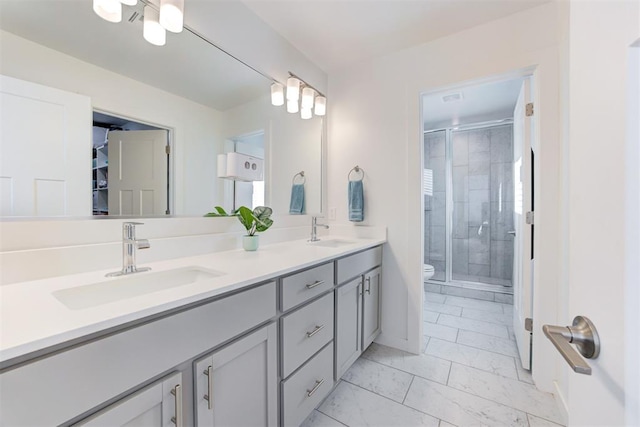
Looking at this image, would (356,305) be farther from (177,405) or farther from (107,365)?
(107,365)

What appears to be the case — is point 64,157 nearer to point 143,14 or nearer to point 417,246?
point 143,14

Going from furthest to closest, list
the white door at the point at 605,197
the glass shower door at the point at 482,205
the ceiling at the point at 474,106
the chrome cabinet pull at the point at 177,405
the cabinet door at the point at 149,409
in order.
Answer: the glass shower door at the point at 482,205
the ceiling at the point at 474,106
the chrome cabinet pull at the point at 177,405
the cabinet door at the point at 149,409
the white door at the point at 605,197

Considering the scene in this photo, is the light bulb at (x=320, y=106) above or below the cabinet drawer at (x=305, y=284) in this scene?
above

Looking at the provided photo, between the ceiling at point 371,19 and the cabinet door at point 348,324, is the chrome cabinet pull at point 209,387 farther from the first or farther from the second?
the ceiling at point 371,19

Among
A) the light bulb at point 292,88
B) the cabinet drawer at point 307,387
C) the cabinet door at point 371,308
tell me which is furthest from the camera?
the light bulb at point 292,88

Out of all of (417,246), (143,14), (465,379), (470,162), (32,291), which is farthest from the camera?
(470,162)

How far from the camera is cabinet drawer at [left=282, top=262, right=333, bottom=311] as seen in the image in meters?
1.14

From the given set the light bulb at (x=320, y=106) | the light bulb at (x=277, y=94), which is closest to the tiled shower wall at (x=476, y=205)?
the light bulb at (x=320, y=106)

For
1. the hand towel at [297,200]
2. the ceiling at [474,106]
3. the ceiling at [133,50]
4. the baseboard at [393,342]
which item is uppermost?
the ceiling at [474,106]

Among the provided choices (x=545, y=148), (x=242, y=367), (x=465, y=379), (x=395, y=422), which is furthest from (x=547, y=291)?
(x=242, y=367)

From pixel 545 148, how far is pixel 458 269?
2410 millimetres

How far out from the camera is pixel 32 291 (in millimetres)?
804

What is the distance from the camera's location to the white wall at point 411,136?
5.25ft

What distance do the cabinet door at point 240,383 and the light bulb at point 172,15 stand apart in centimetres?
141
